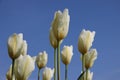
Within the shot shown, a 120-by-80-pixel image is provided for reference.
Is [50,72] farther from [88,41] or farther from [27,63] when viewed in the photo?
[27,63]

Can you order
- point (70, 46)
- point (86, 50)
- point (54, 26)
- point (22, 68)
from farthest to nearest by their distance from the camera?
point (70, 46) → point (86, 50) → point (54, 26) → point (22, 68)

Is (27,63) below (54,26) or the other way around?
below

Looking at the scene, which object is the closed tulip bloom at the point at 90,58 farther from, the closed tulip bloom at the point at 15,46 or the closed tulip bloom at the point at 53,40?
the closed tulip bloom at the point at 15,46

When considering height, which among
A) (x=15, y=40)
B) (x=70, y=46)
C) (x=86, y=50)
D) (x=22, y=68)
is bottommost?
(x=22, y=68)

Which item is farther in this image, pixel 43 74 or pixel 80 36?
pixel 43 74

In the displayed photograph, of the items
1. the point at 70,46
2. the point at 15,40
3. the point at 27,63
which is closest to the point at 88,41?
the point at 70,46

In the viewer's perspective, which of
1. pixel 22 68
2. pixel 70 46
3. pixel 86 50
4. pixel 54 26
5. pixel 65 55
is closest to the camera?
pixel 22 68
